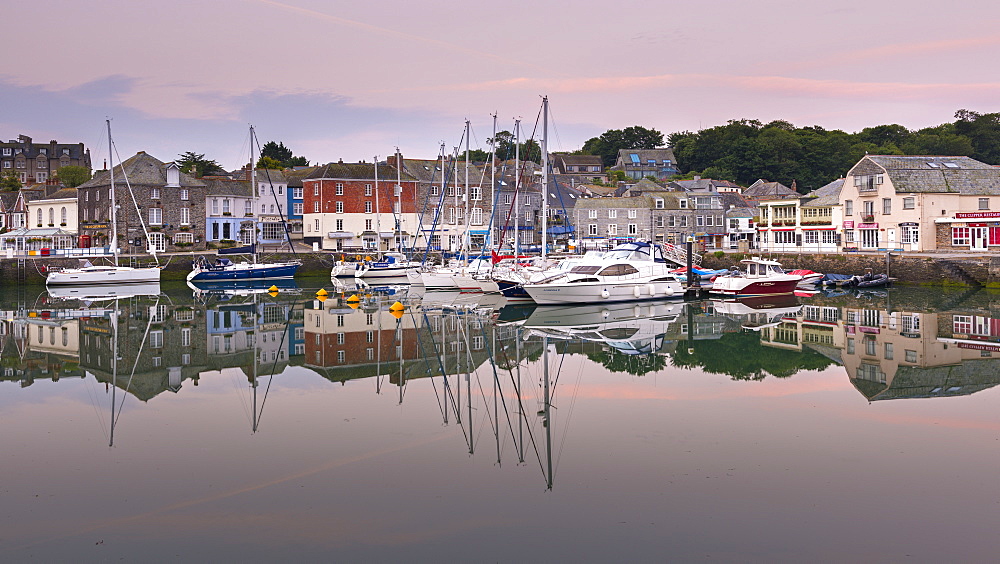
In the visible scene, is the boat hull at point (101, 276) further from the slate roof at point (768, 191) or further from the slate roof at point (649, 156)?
the slate roof at point (649, 156)

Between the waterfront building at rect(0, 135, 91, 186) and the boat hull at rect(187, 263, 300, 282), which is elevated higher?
the waterfront building at rect(0, 135, 91, 186)

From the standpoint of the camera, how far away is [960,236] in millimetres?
52094

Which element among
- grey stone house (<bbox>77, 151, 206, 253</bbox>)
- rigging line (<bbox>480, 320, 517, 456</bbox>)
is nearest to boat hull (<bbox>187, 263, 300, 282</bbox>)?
grey stone house (<bbox>77, 151, 206, 253</bbox>)

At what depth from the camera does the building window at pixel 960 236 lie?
51.8 metres

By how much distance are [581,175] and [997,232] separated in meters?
76.9

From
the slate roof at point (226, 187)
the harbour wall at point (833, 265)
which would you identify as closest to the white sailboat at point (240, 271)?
the harbour wall at point (833, 265)

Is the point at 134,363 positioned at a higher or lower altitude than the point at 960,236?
lower

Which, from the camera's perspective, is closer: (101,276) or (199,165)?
(101,276)

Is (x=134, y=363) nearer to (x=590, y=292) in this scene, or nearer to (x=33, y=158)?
(x=590, y=292)

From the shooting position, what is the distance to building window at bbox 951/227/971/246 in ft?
170

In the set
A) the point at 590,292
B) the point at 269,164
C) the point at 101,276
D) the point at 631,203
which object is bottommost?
the point at 590,292

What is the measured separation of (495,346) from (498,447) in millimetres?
10887

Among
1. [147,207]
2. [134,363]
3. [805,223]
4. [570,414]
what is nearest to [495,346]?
[570,414]

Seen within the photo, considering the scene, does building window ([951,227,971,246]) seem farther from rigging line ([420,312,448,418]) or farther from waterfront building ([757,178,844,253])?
rigging line ([420,312,448,418])
